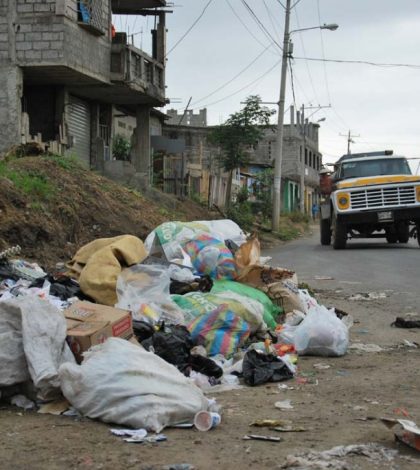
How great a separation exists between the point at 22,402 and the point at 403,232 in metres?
15.5

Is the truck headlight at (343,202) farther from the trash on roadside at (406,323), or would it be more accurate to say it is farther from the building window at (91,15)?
the trash on roadside at (406,323)

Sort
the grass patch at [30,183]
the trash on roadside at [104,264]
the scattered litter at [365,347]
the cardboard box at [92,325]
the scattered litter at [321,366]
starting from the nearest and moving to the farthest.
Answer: the cardboard box at [92,325] < the scattered litter at [321,366] < the scattered litter at [365,347] < the trash on roadside at [104,264] < the grass patch at [30,183]

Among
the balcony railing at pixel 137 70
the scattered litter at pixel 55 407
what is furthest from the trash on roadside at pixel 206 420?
the balcony railing at pixel 137 70

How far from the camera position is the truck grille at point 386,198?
634 inches

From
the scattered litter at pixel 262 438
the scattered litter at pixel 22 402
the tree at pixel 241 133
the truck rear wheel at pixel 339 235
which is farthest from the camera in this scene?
the tree at pixel 241 133

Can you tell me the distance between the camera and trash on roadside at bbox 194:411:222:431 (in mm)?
3506

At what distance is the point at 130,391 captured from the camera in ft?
11.5

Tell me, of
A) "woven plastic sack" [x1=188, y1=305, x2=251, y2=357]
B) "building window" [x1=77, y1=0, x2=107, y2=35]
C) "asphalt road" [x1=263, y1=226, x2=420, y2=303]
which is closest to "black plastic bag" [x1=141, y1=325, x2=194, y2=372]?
"woven plastic sack" [x1=188, y1=305, x2=251, y2=357]

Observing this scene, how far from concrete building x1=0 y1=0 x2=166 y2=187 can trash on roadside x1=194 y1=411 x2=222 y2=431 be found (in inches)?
517

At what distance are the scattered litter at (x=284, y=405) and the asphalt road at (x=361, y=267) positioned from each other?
5152 mm

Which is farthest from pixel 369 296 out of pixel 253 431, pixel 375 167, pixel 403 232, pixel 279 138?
pixel 279 138

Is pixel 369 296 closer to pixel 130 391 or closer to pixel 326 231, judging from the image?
pixel 130 391

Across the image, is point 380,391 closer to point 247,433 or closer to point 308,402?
point 308,402

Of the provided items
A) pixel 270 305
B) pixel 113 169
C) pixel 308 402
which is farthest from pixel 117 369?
pixel 113 169
